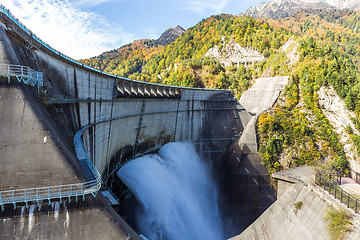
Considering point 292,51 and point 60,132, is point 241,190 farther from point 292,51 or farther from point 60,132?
point 292,51

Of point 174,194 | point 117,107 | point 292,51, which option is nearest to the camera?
point 117,107

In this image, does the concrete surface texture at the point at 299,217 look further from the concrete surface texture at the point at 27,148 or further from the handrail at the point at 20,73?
the handrail at the point at 20,73

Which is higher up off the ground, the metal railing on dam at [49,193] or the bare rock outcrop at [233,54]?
the bare rock outcrop at [233,54]

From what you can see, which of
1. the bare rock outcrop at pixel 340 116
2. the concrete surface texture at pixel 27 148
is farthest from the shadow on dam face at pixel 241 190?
the concrete surface texture at pixel 27 148

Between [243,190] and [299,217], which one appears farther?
[243,190]

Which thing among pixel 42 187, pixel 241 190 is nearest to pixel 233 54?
pixel 241 190

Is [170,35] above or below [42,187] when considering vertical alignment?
above

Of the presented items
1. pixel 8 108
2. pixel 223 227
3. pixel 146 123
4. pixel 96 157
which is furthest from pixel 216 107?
pixel 8 108
